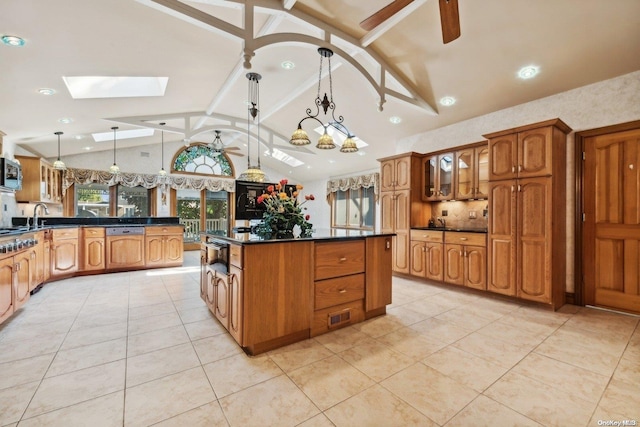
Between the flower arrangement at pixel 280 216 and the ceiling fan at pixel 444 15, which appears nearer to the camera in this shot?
the ceiling fan at pixel 444 15

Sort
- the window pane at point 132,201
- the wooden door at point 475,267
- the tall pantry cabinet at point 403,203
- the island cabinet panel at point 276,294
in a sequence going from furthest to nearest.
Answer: the window pane at point 132,201 < the tall pantry cabinet at point 403,203 < the wooden door at point 475,267 < the island cabinet panel at point 276,294

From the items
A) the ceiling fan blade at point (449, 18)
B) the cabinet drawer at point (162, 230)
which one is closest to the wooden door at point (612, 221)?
the ceiling fan blade at point (449, 18)

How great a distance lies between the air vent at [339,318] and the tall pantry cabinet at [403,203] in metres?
2.33

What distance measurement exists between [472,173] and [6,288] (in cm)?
579

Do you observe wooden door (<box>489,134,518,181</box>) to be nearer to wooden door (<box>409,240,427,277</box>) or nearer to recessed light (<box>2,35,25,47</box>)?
wooden door (<box>409,240,427,277</box>)

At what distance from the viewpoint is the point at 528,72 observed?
333 cm

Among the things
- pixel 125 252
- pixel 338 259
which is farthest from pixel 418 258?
pixel 125 252

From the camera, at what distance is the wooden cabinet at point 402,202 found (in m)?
4.75

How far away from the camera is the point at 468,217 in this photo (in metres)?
4.55

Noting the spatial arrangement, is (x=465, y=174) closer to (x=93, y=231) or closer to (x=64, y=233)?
(x=93, y=231)

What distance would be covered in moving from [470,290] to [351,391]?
299 cm

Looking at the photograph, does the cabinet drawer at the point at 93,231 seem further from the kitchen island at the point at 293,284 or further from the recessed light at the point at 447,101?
the recessed light at the point at 447,101

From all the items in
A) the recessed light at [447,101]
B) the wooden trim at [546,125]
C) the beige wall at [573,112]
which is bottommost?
the wooden trim at [546,125]

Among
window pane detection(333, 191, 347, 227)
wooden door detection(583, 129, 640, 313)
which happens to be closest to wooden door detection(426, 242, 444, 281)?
wooden door detection(583, 129, 640, 313)
